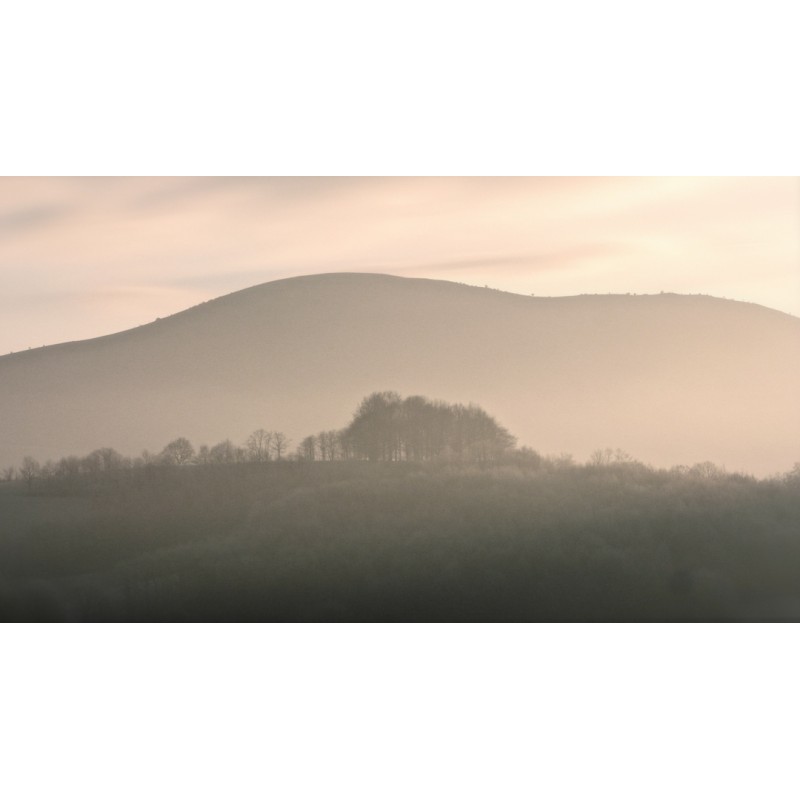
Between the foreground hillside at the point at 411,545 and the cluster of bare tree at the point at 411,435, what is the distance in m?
0.08

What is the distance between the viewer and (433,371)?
323 inches

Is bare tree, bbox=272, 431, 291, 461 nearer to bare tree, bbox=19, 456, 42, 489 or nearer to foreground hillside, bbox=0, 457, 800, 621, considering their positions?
foreground hillside, bbox=0, 457, 800, 621

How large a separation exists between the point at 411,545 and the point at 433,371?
3.66 feet

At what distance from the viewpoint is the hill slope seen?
8.16 metres

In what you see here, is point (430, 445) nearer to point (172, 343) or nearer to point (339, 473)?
point (339, 473)

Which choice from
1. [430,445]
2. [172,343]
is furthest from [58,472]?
[430,445]

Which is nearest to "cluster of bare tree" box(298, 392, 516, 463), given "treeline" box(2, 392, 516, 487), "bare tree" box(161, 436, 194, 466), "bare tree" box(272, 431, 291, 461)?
"treeline" box(2, 392, 516, 487)

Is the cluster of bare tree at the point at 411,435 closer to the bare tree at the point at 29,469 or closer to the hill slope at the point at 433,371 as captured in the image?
the hill slope at the point at 433,371

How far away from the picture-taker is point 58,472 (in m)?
8.23

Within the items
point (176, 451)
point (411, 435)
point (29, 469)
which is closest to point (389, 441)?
A: point (411, 435)

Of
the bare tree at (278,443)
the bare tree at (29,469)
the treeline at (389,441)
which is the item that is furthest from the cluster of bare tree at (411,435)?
the bare tree at (29,469)

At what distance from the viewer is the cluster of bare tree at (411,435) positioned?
26.7 feet

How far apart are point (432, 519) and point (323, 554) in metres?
0.72

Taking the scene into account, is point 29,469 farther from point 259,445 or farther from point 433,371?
point 433,371
